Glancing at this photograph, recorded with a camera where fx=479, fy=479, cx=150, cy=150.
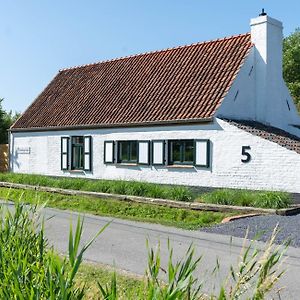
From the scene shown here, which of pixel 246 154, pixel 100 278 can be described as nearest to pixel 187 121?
pixel 246 154

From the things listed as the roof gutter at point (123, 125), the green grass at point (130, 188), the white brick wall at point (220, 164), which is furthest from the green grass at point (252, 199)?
the roof gutter at point (123, 125)

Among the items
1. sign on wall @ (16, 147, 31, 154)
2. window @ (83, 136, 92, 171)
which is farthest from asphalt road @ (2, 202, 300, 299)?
sign on wall @ (16, 147, 31, 154)

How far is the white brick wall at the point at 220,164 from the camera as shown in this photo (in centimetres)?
1689

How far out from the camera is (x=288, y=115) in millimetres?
22438

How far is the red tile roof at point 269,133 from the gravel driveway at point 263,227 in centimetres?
510

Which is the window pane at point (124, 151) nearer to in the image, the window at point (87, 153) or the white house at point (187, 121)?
the white house at point (187, 121)

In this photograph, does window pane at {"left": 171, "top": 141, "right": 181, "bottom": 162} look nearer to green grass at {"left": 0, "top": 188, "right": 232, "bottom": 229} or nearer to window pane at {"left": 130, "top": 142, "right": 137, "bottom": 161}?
window pane at {"left": 130, "top": 142, "right": 137, "bottom": 161}

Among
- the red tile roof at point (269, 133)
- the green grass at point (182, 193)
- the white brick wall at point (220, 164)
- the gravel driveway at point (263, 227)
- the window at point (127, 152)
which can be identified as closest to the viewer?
the gravel driveway at point (263, 227)

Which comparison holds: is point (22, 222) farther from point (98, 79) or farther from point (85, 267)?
point (98, 79)

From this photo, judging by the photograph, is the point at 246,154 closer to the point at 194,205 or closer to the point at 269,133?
the point at 269,133

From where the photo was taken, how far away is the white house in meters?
18.1

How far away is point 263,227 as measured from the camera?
10.8 meters

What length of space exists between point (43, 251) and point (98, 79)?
2275cm

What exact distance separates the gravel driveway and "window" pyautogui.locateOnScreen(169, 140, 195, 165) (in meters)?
7.56
